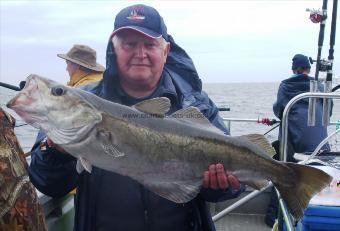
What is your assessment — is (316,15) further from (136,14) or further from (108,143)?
(108,143)

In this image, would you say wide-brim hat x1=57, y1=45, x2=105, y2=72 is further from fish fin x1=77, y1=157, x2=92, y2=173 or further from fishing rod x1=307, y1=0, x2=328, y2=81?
fish fin x1=77, y1=157, x2=92, y2=173

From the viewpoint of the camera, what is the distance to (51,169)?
2918mm

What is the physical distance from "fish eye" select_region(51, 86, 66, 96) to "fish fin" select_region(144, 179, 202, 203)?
786mm

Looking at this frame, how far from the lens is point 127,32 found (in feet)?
10.7

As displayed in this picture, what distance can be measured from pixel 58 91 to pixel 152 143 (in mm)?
667

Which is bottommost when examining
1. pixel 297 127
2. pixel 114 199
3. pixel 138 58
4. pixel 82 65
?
pixel 297 127

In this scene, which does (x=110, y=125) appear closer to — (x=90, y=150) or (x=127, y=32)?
(x=90, y=150)

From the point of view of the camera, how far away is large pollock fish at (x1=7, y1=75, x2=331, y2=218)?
8.35ft

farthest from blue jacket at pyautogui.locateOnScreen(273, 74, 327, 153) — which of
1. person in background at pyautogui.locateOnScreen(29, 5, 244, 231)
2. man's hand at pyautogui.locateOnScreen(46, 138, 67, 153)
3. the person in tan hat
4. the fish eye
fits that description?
the fish eye

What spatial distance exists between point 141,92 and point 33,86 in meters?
1.03

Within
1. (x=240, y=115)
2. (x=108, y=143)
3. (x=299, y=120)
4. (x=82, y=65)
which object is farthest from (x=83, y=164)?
(x=240, y=115)

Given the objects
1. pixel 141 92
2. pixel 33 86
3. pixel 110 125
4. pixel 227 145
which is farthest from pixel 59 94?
pixel 227 145

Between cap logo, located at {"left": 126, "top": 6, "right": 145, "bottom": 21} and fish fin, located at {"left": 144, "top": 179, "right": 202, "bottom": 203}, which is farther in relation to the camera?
cap logo, located at {"left": 126, "top": 6, "right": 145, "bottom": 21}

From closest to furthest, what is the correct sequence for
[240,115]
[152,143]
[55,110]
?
[55,110]
[152,143]
[240,115]
